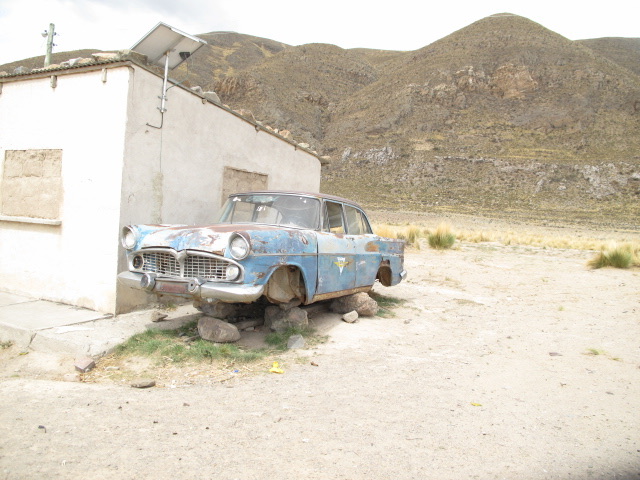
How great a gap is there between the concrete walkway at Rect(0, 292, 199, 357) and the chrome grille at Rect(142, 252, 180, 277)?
32.0 inches

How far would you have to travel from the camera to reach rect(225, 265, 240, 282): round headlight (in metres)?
4.20

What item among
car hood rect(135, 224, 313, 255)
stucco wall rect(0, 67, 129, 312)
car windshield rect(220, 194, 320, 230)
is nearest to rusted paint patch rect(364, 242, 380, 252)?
car windshield rect(220, 194, 320, 230)

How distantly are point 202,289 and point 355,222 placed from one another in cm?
274

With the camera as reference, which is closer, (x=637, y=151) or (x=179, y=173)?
(x=179, y=173)

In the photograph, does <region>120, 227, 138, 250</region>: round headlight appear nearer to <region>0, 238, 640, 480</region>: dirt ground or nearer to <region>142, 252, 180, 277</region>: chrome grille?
<region>142, 252, 180, 277</region>: chrome grille

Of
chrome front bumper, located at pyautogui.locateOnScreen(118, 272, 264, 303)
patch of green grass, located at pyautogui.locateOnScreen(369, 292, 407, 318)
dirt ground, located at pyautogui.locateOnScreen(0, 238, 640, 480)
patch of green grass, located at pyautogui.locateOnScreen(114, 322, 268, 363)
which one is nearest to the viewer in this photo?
dirt ground, located at pyautogui.locateOnScreen(0, 238, 640, 480)

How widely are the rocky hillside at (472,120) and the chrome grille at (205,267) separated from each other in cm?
3194

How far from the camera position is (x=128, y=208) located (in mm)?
5688

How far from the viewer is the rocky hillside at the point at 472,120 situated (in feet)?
126

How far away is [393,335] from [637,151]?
4540 cm

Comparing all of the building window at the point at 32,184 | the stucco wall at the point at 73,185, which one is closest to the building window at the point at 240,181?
the stucco wall at the point at 73,185

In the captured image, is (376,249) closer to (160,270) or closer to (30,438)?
(160,270)

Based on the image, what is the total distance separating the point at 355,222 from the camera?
250 inches

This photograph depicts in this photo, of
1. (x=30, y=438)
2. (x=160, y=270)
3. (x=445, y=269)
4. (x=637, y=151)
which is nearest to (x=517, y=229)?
(x=445, y=269)
